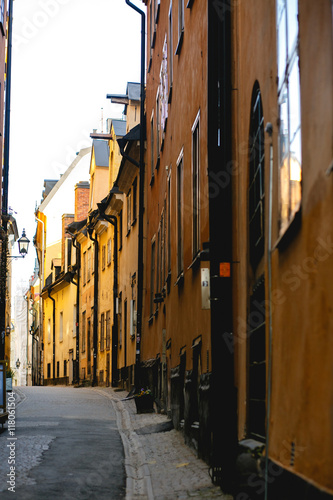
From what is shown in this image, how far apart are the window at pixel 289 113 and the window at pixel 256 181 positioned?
1246mm

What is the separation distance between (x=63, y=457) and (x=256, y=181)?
4372mm

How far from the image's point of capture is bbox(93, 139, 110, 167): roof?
3766 centimetres

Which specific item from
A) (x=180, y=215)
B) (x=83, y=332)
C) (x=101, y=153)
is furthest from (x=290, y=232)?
(x=83, y=332)

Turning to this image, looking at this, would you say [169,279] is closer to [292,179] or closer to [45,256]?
[292,179]

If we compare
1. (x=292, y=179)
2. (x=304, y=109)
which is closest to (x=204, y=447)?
(x=292, y=179)

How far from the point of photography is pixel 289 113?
18.9ft

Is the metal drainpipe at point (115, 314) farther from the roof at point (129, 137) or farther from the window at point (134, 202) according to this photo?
the roof at point (129, 137)

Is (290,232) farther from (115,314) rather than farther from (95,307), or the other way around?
(95,307)

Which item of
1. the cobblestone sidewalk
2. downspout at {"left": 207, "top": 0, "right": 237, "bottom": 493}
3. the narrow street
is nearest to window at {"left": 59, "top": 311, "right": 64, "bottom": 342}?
the narrow street

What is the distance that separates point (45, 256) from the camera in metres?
55.8

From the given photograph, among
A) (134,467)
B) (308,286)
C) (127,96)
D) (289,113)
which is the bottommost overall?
(134,467)

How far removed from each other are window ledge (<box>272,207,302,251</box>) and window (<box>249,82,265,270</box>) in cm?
130

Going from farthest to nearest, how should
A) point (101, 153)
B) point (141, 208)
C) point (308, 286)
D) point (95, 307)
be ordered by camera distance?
point (101, 153) < point (95, 307) < point (141, 208) < point (308, 286)

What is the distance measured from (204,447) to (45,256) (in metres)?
47.4
